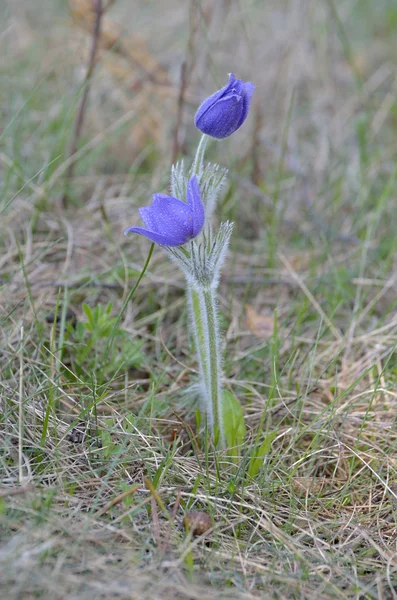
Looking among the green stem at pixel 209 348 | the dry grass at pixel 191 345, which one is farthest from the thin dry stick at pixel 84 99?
the green stem at pixel 209 348

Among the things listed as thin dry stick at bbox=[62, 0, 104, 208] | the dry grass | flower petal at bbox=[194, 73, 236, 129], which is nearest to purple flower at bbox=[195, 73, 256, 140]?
flower petal at bbox=[194, 73, 236, 129]

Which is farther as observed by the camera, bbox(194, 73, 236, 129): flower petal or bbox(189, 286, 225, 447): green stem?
bbox(189, 286, 225, 447): green stem

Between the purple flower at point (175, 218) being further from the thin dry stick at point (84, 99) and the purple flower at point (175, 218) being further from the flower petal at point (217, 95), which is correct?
the thin dry stick at point (84, 99)

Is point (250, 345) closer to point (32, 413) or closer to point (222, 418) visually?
point (222, 418)

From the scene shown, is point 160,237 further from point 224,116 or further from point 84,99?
point 84,99

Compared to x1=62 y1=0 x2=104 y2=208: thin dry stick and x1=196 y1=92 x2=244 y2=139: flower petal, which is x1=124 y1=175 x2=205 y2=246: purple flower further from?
x1=62 y1=0 x2=104 y2=208: thin dry stick

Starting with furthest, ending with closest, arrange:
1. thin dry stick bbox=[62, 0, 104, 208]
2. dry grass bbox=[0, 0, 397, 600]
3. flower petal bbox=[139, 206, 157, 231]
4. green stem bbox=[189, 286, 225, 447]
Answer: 1. thin dry stick bbox=[62, 0, 104, 208]
2. green stem bbox=[189, 286, 225, 447]
3. flower petal bbox=[139, 206, 157, 231]
4. dry grass bbox=[0, 0, 397, 600]

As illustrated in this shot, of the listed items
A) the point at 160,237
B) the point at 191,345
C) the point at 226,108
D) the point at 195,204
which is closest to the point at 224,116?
the point at 226,108
